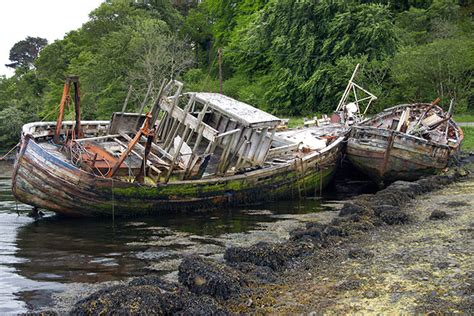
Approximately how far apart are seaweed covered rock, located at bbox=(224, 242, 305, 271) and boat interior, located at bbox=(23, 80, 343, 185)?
18.2 ft

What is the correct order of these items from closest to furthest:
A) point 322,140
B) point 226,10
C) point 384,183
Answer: point 384,183
point 322,140
point 226,10

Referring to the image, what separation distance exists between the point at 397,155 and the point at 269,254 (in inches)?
425

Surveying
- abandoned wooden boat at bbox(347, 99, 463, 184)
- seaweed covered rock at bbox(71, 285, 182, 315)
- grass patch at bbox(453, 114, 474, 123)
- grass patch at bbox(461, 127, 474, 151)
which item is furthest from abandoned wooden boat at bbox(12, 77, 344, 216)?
grass patch at bbox(453, 114, 474, 123)

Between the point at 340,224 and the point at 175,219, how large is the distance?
5.17 meters

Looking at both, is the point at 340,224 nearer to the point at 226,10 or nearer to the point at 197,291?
the point at 197,291

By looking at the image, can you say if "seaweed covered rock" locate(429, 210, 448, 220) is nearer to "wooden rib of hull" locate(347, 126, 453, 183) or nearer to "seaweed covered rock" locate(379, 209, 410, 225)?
"seaweed covered rock" locate(379, 209, 410, 225)

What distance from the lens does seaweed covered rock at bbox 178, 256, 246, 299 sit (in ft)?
23.8

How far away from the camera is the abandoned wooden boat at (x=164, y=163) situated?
1373cm

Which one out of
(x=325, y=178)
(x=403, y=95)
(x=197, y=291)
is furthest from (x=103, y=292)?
(x=403, y=95)

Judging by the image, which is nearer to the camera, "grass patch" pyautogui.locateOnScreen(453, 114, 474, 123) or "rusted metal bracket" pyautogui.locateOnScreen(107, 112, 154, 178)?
"rusted metal bracket" pyautogui.locateOnScreen(107, 112, 154, 178)

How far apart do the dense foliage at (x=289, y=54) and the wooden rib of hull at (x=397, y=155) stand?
12479 mm

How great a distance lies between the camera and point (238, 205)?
1645 centimetres

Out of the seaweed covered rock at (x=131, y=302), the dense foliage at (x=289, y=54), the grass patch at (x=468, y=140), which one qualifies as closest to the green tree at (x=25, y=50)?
the dense foliage at (x=289, y=54)

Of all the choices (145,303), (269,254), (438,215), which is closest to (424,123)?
(438,215)
